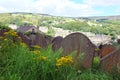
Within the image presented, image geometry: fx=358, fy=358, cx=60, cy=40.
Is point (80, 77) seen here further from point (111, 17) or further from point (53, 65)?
point (111, 17)

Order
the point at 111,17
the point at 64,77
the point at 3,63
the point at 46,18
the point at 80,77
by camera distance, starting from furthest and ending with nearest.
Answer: the point at 111,17
the point at 46,18
the point at 80,77
the point at 3,63
the point at 64,77

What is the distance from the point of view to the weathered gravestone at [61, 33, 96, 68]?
787 centimetres

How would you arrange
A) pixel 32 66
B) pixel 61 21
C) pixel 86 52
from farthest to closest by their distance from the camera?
pixel 61 21 → pixel 86 52 → pixel 32 66

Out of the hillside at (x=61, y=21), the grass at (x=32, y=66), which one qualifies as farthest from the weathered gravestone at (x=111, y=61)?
the hillside at (x=61, y=21)

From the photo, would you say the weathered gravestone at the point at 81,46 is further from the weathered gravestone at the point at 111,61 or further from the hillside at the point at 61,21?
the hillside at the point at 61,21

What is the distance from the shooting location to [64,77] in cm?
503

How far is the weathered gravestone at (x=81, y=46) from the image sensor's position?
310 inches

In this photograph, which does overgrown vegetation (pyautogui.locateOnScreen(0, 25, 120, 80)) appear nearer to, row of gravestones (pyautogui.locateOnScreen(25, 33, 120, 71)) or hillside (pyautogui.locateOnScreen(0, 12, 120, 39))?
row of gravestones (pyautogui.locateOnScreen(25, 33, 120, 71))

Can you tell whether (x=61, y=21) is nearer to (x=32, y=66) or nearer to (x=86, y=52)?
(x=86, y=52)

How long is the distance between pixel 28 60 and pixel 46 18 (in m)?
103

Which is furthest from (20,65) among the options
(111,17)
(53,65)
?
(111,17)

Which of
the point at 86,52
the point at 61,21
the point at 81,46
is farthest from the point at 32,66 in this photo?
the point at 61,21

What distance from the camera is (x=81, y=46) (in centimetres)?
820

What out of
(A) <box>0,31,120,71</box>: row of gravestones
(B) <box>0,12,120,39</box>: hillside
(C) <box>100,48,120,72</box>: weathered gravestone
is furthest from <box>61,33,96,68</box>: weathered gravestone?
(B) <box>0,12,120,39</box>: hillside
